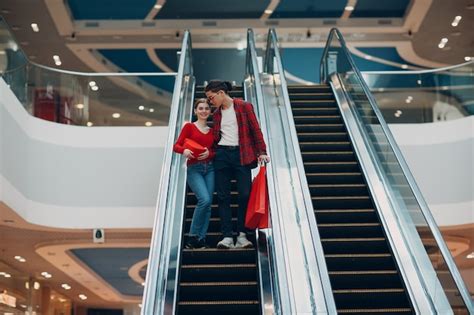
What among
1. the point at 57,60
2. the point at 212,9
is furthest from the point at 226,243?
the point at 57,60

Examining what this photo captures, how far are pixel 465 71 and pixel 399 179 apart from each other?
521cm

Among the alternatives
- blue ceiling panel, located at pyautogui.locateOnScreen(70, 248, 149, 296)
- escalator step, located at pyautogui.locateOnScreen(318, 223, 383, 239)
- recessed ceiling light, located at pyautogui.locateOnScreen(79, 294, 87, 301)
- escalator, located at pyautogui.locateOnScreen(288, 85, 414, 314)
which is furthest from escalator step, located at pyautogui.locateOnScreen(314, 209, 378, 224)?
recessed ceiling light, located at pyautogui.locateOnScreen(79, 294, 87, 301)

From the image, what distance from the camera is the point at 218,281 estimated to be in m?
7.53

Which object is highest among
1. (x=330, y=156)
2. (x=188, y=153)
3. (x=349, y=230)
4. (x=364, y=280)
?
(x=330, y=156)

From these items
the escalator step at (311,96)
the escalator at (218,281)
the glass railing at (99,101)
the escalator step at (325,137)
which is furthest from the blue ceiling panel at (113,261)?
the escalator at (218,281)

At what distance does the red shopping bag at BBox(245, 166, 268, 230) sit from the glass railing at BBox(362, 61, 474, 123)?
21.8 feet

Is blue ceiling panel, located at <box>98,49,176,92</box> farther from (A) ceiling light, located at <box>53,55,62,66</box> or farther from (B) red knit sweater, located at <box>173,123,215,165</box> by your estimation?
(B) red knit sweater, located at <box>173,123,215,165</box>

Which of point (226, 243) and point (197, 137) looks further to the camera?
point (197, 137)

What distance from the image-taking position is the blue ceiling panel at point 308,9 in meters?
18.9

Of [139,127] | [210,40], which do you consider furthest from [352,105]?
[210,40]

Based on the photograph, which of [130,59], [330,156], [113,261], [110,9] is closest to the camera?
[330,156]

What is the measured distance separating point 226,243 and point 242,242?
0.15m

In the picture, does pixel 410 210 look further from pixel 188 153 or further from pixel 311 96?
pixel 311 96

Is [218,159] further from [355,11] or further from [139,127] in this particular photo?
[355,11]
